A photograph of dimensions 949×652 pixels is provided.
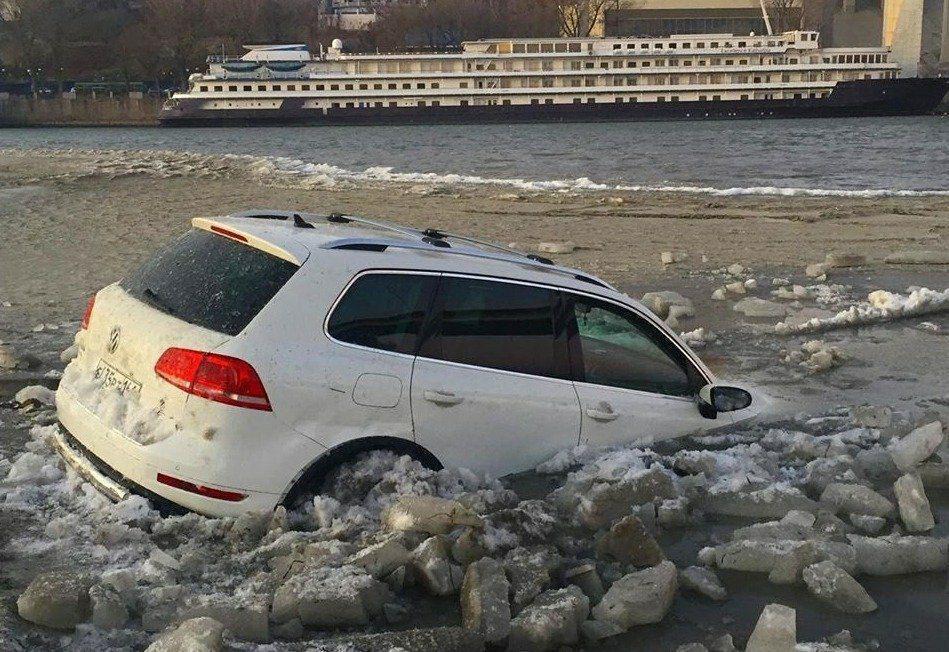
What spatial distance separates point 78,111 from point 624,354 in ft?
316

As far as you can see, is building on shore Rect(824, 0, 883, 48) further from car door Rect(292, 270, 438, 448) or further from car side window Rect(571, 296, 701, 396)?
car door Rect(292, 270, 438, 448)

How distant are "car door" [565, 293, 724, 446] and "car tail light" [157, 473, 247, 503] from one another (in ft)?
5.83

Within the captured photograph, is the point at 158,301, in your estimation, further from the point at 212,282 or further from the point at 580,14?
the point at 580,14

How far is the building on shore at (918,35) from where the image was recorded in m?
81.0

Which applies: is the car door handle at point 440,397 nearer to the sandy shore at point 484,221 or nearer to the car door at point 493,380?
the car door at point 493,380

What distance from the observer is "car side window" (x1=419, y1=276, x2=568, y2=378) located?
516cm

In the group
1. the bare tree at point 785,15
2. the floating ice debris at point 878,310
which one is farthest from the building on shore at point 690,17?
the floating ice debris at point 878,310

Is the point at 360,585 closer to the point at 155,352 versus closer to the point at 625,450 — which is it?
the point at 155,352

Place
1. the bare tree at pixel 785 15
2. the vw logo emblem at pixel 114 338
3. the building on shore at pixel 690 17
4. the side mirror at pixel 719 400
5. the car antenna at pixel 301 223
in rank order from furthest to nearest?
the building on shore at pixel 690 17
the bare tree at pixel 785 15
the side mirror at pixel 719 400
the car antenna at pixel 301 223
the vw logo emblem at pixel 114 338

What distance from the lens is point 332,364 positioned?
4.79 metres

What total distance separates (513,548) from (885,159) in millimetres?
32639

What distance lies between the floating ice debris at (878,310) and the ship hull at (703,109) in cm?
6204

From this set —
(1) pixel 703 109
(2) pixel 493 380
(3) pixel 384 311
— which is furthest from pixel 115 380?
(1) pixel 703 109

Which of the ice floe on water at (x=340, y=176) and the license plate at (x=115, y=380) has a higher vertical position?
the license plate at (x=115, y=380)
